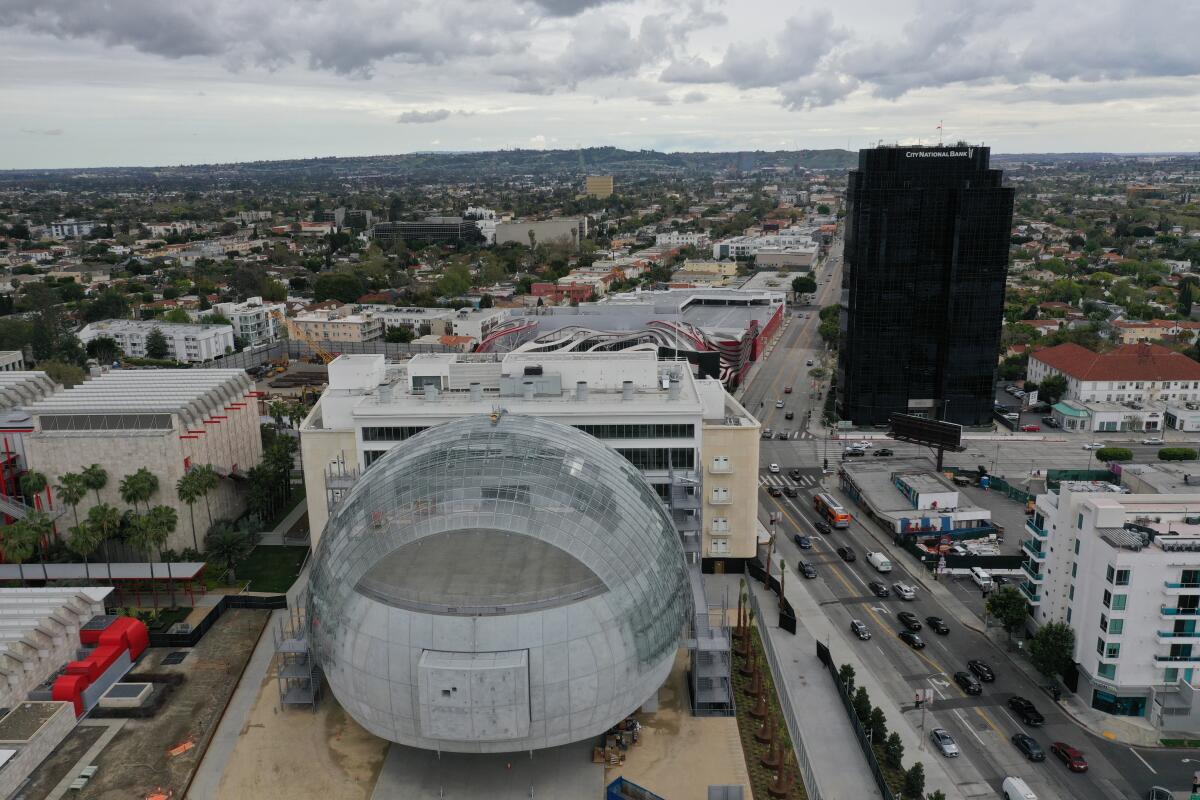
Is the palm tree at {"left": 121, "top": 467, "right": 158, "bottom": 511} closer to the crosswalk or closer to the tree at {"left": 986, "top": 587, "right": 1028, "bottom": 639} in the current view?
the crosswalk

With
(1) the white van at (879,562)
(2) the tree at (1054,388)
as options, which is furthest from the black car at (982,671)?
(2) the tree at (1054,388)

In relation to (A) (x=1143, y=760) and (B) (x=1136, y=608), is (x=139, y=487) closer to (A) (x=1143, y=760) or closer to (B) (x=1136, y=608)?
→ (B) (x=1136, y=608)

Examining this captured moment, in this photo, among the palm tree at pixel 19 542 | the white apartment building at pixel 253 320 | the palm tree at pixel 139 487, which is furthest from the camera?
the white apartment building at pixel 253 320

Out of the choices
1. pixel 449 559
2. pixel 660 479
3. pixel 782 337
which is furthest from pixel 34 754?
pixel 782 337

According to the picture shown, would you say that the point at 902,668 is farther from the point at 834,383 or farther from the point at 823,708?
the point at 834,383

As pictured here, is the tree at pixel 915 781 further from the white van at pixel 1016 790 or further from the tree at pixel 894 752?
the white van at pixel 1016 790

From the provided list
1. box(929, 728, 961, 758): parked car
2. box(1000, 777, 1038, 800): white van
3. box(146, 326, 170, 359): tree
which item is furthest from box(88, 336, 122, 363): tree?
box(1000, 777, 1038, 800): white van
